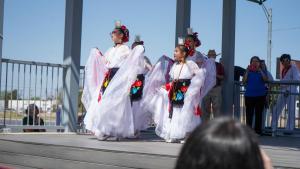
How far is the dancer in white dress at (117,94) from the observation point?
6.53 metres

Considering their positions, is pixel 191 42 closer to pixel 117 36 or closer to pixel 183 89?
pixel 183 89

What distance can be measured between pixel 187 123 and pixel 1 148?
2442 mm

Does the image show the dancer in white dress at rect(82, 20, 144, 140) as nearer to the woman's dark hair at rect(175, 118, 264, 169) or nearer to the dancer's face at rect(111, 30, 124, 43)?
the dancer's face at rect(111, 30, 124, 43)

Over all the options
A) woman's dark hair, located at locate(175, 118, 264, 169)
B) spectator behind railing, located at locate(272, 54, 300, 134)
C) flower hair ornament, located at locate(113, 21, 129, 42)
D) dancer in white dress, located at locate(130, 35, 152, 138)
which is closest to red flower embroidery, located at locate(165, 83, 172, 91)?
dancer in white dress, located at locate(130, 35, 152, 138)

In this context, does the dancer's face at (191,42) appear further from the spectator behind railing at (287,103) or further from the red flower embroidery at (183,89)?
the spectator behind railing at (287,103)

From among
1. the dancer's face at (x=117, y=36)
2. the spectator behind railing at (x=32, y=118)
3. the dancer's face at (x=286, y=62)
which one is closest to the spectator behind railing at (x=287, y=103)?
the dancer's face at (x=286, y=62)

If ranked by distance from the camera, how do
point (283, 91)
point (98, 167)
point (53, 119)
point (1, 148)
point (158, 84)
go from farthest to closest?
1. point (283, 91)
2. point (53, 119)
3. point (158, 84)
4. point (1, 148)
5. point (98, 167)

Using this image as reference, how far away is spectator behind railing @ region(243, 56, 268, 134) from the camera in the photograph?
8438 millimetres

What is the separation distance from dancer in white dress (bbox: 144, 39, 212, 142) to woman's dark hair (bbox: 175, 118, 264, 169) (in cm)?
557

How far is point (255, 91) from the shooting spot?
846 cm

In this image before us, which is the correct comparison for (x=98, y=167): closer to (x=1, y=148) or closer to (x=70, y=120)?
(x=1, y=148)

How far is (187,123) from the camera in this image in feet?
21.8

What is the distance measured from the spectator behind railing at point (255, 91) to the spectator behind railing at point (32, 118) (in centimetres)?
355

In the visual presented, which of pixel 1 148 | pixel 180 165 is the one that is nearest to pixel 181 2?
pixel 1 148
